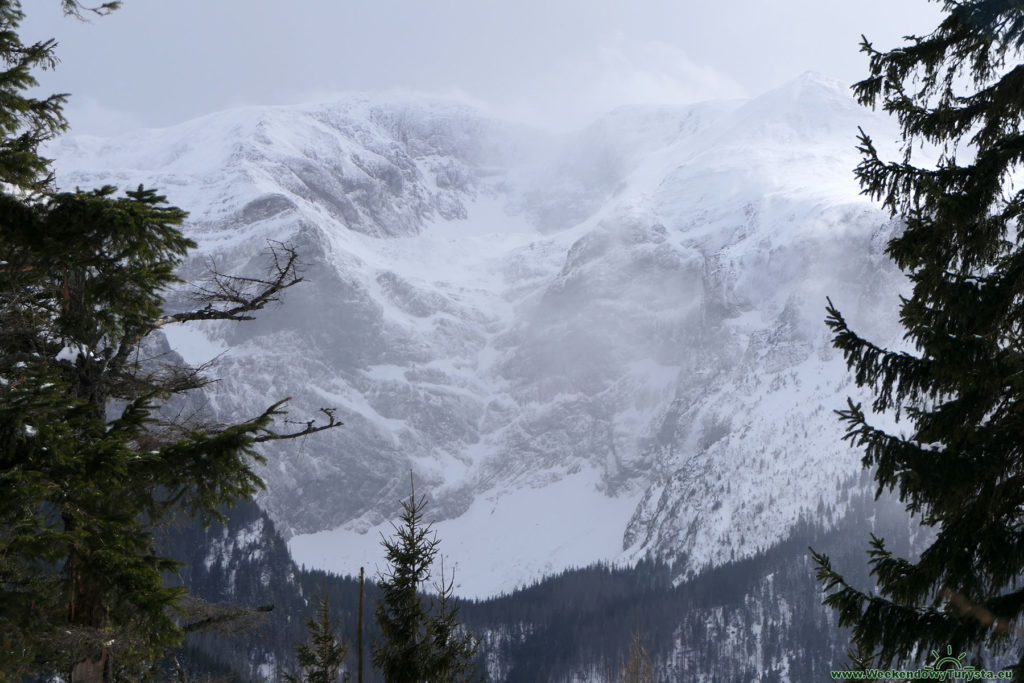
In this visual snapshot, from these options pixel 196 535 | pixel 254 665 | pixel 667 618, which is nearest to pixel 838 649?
pixel 667 618

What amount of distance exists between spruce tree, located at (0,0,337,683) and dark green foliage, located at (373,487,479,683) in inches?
248

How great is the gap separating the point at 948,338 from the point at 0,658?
303 inches

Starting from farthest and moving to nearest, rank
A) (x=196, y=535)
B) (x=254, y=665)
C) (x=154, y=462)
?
(x=196, y=535) < (x=254, y=665) < (x=154, y=462)

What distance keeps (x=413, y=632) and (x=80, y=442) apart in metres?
8.68

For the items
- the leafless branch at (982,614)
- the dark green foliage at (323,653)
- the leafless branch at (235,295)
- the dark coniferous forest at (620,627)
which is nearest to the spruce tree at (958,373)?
the leafless branch at (982,614)

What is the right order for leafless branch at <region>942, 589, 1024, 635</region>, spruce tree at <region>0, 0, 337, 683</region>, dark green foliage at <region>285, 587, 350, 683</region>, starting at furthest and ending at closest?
dark green foliage at <region>285, 587, 350, 683</region> < leafless branch at <region>942, 589, 1024, 635</region> < spruce tree at <region>0, 0, 337, 683</region>

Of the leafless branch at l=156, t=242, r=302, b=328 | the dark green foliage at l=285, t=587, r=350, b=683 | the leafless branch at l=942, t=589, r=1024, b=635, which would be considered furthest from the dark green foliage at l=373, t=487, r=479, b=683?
the leafless branch at l=942, t=589, r=1024, b=635

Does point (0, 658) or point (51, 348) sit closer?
point (0, 658)

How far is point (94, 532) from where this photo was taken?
22.5 feet

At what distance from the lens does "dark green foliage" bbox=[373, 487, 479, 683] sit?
1402cm

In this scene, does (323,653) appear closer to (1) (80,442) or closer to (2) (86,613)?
(2) (86,613)

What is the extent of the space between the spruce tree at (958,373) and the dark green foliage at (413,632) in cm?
713

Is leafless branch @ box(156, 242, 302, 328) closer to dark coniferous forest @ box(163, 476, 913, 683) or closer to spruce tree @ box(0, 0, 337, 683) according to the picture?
spruce tree @ box(0, 0, 337, 683)

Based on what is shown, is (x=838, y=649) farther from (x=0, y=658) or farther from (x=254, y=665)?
(x=0, y=658)
